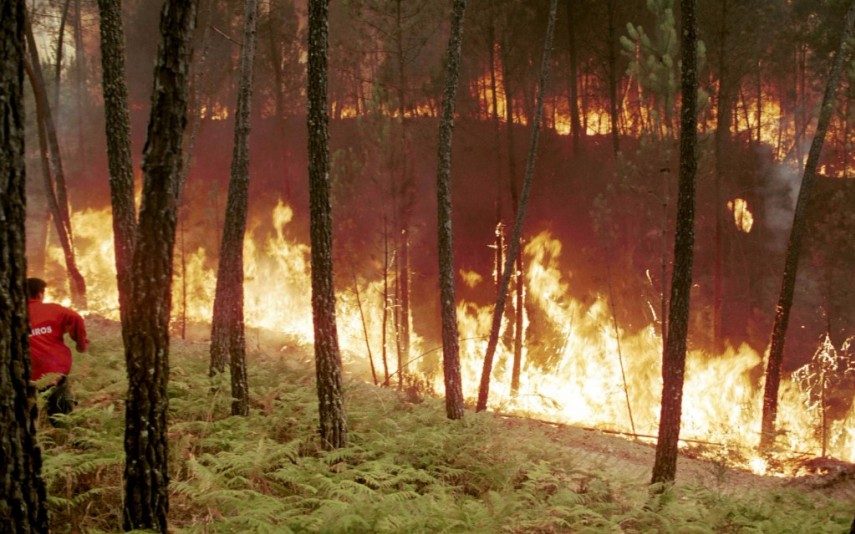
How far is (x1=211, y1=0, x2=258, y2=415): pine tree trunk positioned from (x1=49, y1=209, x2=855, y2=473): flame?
9340 mm

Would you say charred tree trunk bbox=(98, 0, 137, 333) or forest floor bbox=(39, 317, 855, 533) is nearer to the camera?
forest floor bbox=(39, 317, 855, 533)

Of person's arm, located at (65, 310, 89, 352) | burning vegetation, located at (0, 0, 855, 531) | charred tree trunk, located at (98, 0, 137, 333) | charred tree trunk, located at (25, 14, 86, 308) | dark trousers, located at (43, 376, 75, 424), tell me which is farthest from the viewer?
charred tree trunk, located at (25, 14, 86, 308)

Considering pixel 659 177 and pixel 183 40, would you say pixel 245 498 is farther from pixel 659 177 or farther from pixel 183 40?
pixel 659 177

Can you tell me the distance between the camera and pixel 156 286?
181 inches

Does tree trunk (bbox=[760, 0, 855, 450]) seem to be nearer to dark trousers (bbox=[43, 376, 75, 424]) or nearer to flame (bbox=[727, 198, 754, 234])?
flame (bbox=[727, 198, 754, 234])

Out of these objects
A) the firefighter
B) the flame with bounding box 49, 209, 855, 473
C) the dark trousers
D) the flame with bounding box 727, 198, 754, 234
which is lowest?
the flame with bounding box 49, 209, 855, 473

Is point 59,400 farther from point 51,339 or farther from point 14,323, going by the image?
point 14,323

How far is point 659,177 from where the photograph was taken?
18953 mm

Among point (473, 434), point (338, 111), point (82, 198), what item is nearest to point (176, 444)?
point (473, 434)

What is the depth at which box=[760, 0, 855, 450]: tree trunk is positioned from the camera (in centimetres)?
1538

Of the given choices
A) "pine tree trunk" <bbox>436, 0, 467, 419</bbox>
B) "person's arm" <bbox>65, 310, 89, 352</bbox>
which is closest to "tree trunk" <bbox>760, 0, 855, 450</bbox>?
"pine tree trunk" <bbox>436, 0, 467, 419</bbox>

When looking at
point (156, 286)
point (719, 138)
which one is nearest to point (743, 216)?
point (719, 138)

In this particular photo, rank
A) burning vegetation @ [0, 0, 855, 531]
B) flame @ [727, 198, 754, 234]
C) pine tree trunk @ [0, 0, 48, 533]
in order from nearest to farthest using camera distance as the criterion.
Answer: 1. pine tree trunk @ [0, 0, 48, 533]
2. burning vegetation @ [0, 0, 855, 531]
3. flame @ [727, 198, 754, 234]

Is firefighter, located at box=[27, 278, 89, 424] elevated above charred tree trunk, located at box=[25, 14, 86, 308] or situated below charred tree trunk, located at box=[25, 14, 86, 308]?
below
